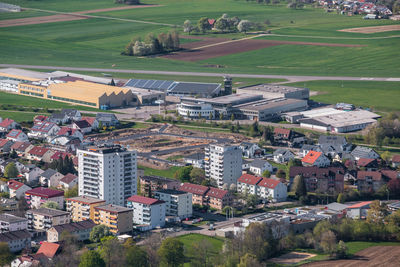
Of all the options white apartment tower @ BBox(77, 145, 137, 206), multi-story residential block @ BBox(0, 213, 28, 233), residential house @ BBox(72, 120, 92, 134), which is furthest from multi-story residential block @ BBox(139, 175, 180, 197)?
residential house @ BBox(72, 120, 92, 134)

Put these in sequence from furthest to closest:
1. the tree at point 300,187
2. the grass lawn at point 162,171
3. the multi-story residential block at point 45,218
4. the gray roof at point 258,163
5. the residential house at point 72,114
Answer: the residential house at point 72,114 < the gray roof at point 258,163 < the grass lawn at point 162,171 < the tree at point 300,187 < the multi-story residential block at point 45,218

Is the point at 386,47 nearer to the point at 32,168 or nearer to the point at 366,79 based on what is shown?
the point at 366,79

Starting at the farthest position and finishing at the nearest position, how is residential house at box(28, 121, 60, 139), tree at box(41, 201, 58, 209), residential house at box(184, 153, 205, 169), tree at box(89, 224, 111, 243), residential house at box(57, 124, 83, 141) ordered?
1. residential house at box(28, 121, 60, 139)
2. residential house at box(57, 124, 83, 141)
3. residential house at box(184, 153, 205, 169)
4. tree at box(41, 201, 58, 209)
5. tree at box(89, 224, 111, 243)

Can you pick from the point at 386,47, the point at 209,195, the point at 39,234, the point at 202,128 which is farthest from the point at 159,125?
the point at 386,47

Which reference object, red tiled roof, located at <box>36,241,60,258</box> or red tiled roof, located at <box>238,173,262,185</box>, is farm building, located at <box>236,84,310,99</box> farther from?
red tiled roof, located at <box>36,241,60,258</box>

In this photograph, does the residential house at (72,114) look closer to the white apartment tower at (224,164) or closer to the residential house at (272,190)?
the white apartment tower at (224,164)

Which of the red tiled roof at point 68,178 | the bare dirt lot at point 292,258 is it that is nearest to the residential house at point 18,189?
the red tiled roof at point 68,178
